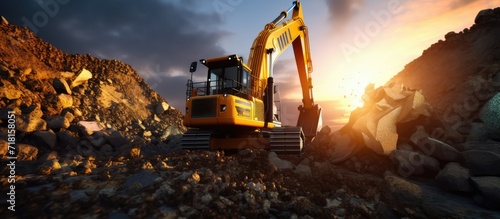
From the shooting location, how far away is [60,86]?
38.1ft

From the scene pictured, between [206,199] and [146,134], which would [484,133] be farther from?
[146,134]

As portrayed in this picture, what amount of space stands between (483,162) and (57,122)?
1348cm

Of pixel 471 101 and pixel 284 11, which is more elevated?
pixel 284 11

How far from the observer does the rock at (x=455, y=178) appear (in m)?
6.20

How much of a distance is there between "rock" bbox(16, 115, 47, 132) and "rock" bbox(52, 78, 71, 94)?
3.27 m

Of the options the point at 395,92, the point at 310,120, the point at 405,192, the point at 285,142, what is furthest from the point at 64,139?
the point at 395,92

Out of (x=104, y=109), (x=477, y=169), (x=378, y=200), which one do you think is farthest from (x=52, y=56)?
(x=477, y=169)

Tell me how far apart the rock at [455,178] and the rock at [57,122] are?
40.7ft

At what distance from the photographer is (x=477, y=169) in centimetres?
657

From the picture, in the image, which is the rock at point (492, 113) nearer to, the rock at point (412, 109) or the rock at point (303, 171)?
the rock at point (412, 109)

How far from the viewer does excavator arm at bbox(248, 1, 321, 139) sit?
342 inches

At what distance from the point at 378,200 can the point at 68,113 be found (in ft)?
36.8

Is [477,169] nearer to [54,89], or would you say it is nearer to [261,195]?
[261,195]

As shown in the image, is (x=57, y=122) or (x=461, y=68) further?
(x=461, y=68)
